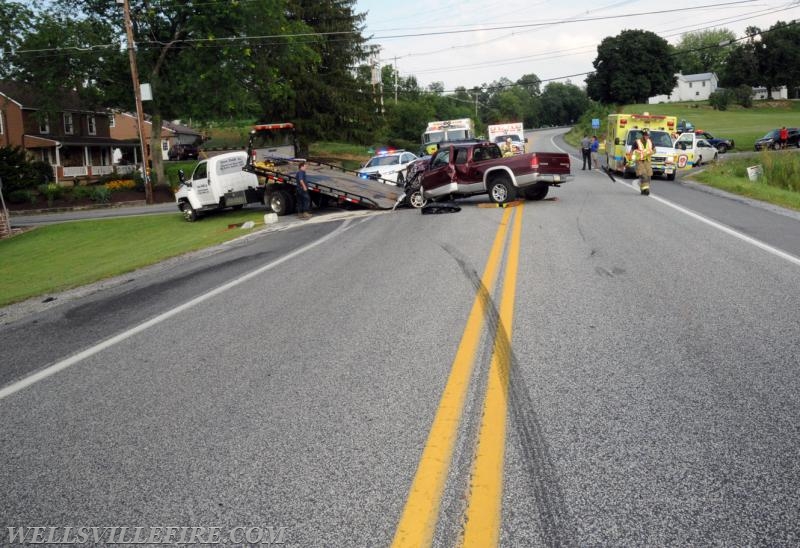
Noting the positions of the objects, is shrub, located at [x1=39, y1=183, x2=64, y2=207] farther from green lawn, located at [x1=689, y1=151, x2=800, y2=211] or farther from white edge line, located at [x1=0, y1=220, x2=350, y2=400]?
green lawn, located at [x1=689, y1=151, x2=800, y2=211]

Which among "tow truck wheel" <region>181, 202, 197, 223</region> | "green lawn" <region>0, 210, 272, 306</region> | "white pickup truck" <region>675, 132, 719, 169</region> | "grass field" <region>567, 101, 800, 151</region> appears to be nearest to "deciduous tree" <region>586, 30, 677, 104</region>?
"grass field" <region>567, 101, 800, 151</region>

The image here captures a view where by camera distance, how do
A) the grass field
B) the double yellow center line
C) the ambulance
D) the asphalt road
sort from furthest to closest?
the grass field
the ambulance
the asphalt road
the double yellow center line

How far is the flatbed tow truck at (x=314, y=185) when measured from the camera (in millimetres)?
20578

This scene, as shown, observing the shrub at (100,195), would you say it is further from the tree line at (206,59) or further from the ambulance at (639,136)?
the ambulance at (639,136)

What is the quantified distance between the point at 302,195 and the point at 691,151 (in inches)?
843

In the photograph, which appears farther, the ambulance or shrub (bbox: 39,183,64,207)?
shrub (bbox: 39,183,64,207)

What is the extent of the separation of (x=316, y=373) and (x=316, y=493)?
190 centimetres

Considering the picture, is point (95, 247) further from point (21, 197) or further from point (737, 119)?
point (737, 119)

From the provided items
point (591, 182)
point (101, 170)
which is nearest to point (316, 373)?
point (591, 182)

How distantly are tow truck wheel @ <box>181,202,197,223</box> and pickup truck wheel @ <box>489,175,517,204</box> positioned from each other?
1130 cm

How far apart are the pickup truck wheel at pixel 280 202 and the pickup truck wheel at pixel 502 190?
6871 millimetres

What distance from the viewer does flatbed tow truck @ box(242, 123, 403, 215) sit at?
67.5ft

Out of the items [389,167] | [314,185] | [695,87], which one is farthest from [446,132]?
[695,87]

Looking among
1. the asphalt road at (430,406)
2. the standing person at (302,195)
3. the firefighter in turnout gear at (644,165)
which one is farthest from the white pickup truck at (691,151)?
the asphalt road at (430,406)
